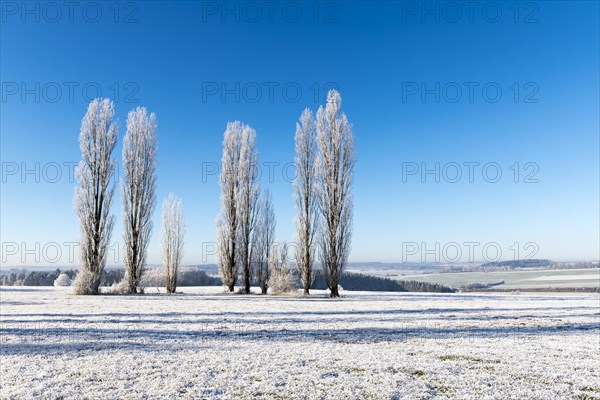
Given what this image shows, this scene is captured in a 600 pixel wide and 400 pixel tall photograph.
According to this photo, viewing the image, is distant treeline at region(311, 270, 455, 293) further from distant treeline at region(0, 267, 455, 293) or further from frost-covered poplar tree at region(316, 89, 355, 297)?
frost-covered poplar tree at region(316, 89, 355, 297)

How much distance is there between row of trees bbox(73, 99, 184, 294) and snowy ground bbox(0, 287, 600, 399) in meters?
14.3

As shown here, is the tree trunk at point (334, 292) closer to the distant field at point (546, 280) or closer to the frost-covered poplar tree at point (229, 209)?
the frost-covered poplar tree at point (229, 209)

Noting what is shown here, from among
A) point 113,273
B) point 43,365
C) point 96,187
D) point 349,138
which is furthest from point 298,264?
point 113,273

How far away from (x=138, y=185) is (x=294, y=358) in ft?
84.0

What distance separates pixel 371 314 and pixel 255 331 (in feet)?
18.6

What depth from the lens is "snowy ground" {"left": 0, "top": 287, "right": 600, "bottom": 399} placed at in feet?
18.8

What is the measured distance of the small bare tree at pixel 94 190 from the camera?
86.2 ft

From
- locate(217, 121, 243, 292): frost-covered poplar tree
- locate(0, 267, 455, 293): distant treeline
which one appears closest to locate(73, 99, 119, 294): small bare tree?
locate(217, 121, 243, 292): frost-covered poplar tree

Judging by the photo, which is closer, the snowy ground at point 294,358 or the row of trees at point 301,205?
the snowy ground at point 294,358

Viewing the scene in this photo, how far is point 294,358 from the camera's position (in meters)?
7.43

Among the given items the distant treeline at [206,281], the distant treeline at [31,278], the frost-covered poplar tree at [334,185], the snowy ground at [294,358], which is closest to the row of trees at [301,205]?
the frost-covered poplar tree at [334,185]

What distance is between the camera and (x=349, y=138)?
26969mm

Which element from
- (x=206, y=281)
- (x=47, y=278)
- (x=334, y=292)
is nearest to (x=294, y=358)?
(x=334, y=292)

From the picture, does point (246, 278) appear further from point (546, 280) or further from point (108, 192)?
point (546, 280)
